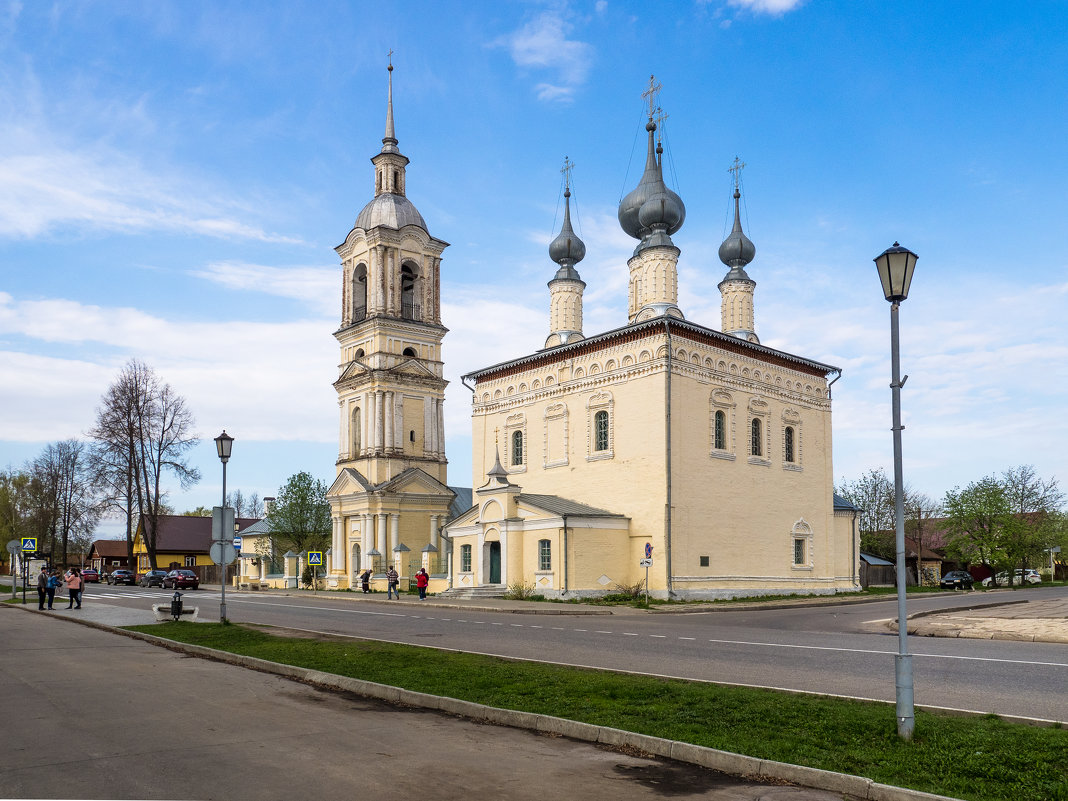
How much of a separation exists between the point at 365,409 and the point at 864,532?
40.5 metres

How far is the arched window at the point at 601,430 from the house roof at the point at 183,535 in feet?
162

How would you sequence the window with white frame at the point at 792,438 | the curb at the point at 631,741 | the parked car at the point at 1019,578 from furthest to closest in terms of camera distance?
the parked car at the point at 1019,578 < the window with white frame at the point at 792,438 < the curb at the point at 631,741

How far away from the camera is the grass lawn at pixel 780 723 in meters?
6.56

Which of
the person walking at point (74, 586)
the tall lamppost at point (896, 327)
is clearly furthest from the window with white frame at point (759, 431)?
the tall lamppost at point (896, 327)

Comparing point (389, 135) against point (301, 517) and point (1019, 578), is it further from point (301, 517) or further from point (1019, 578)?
point (1019, 578)

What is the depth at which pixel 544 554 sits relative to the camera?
35344 millimetres

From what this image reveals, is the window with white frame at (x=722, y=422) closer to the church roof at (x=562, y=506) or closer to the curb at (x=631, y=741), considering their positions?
the church roof at (x=562, y=506)

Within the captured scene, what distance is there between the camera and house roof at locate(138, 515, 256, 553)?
3024 inches

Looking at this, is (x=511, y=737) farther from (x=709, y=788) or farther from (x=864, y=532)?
(x=864, y=532)

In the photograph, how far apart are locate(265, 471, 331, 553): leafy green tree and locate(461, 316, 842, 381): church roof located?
1663 cm

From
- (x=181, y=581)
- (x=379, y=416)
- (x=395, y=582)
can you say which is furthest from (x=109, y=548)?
(x=395, y=582)

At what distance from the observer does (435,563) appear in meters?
47.3

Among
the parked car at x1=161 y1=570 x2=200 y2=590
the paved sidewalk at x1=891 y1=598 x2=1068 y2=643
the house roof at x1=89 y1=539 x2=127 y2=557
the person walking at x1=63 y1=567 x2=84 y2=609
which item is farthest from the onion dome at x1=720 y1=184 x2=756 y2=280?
the house roof at x1=89 y1=539 x2=127 y2=557

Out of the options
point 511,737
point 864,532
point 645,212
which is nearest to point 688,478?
point 645,212
